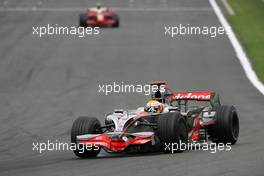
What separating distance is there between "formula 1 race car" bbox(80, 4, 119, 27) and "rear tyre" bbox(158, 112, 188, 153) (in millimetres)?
28923

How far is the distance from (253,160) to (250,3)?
3933 cm

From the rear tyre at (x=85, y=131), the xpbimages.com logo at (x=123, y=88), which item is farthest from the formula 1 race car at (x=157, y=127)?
the xpbimages.com logo at (x=123, y=88)

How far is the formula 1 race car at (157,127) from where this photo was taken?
1652cm

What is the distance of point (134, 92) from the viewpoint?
28938 mm

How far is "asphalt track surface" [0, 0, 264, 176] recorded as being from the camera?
14.9m

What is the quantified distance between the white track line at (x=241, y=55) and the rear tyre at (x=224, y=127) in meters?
10.3

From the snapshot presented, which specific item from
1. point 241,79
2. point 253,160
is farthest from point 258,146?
point 241,79

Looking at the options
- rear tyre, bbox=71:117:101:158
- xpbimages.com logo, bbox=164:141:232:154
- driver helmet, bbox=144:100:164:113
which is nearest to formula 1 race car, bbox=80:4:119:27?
xpbimages.com logo, bbox=164:141:232:154

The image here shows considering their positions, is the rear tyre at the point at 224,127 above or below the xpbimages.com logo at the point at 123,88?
→ below

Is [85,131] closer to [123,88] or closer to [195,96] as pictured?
[195,96]

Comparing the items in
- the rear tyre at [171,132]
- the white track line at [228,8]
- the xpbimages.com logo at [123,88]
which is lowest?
the rear tyre at [171,132]

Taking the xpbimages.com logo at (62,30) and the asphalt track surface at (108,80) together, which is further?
the xpbimages.com logo at (62,30)

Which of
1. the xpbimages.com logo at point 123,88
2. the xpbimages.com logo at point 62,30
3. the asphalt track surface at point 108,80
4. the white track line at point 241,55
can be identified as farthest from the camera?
the xpbimages.com logo at point 62,30

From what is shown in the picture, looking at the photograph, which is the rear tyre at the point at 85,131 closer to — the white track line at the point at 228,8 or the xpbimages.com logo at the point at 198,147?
the xpbimages.com logo at the point at 198,147
